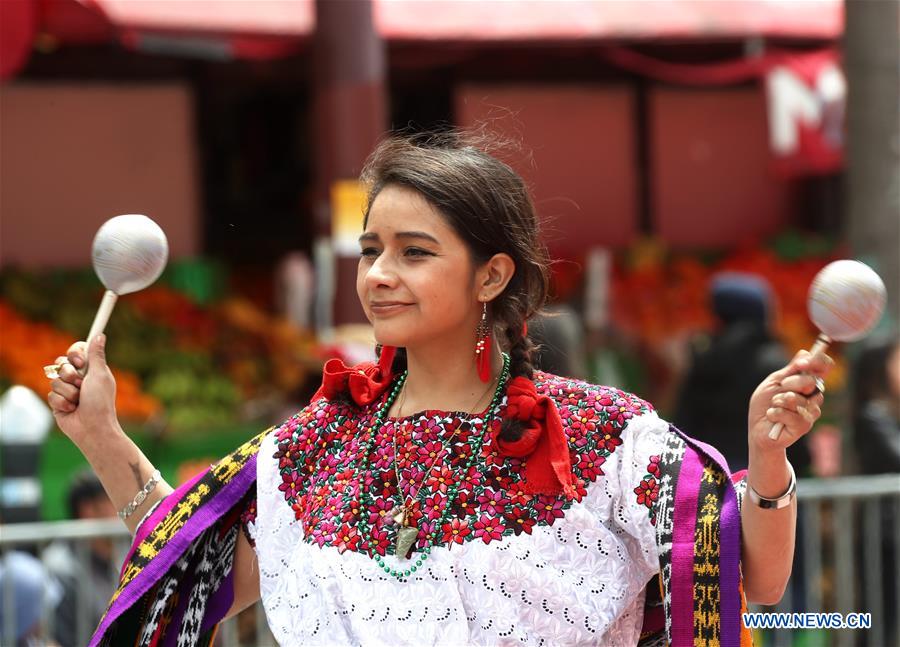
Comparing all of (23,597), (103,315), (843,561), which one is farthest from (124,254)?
(843,561)

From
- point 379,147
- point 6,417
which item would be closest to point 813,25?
point 6,417

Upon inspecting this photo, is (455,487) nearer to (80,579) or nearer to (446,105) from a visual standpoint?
(80,579)

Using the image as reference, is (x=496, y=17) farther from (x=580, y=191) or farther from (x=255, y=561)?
(x=255, y=561)

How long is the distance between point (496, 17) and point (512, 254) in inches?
219

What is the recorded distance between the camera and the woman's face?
86.5 inches

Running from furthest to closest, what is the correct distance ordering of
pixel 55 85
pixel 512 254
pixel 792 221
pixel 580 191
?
1. pixel 792 221
2. pixel 580 191
3. pixel 55 85
4. pixel 512 254

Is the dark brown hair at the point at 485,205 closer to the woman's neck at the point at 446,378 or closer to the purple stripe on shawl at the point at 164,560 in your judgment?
the woman's neck at the point at 446,378

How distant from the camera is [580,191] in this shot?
9.63 metres

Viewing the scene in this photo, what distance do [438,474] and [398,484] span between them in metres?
0.07

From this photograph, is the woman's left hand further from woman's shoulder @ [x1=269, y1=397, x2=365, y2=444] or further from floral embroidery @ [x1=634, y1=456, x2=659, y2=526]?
woman's shoulder @ [x1=269, y1=397, x2=365, y2=444]

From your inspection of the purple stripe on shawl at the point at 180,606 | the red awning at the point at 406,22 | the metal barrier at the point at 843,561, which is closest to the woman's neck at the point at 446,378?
the purple stripe on shawl at the point at 180,606

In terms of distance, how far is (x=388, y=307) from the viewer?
7.27 feet

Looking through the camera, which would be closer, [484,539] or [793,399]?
[793,399]

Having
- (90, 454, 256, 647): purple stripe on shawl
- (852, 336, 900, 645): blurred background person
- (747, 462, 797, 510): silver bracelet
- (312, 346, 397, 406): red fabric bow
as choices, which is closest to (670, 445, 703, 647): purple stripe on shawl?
(747, 462, 797, 510): silver bracelet
